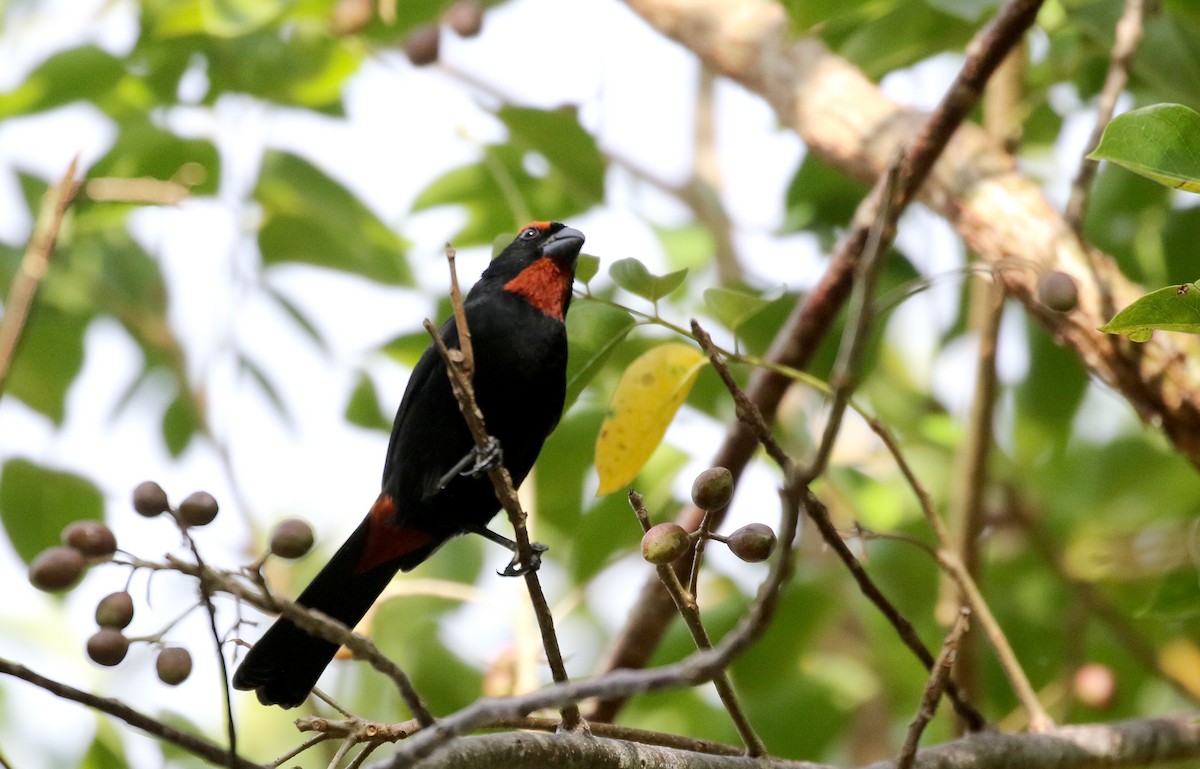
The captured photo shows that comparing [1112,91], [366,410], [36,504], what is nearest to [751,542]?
[1112,91]

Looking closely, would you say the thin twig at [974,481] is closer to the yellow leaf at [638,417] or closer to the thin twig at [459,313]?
the yellow leaf at [638,417]

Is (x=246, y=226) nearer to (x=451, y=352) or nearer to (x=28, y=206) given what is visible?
(x=28, y=206)

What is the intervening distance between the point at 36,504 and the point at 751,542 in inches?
98.3

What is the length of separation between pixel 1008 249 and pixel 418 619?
2.39 metres

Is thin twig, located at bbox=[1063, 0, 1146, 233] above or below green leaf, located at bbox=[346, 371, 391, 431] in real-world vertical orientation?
above

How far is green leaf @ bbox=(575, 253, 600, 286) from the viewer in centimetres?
274

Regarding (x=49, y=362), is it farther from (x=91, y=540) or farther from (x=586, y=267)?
(x=91, y=540)

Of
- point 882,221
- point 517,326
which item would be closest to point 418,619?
point 517,326

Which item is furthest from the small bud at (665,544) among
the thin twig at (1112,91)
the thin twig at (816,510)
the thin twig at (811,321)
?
the thin twig at (1112,91)

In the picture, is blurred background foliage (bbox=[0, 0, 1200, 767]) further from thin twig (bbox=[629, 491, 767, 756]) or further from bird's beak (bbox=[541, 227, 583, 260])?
thin twig (bbox=[629, 491, 767, 756])

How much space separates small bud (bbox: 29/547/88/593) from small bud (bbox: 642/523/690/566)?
0.84 metres

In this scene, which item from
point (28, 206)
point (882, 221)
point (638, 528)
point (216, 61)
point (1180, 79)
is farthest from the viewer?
point (28, 206)

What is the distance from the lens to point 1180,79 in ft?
10.7

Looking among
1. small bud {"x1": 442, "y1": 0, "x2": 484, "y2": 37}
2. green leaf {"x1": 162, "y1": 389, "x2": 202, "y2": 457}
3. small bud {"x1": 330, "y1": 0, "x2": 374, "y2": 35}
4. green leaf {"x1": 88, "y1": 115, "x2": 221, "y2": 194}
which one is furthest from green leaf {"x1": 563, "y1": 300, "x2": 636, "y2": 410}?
green leaf {"x1": 162, "y1": 389, "x2": 202, "y2": 457}
